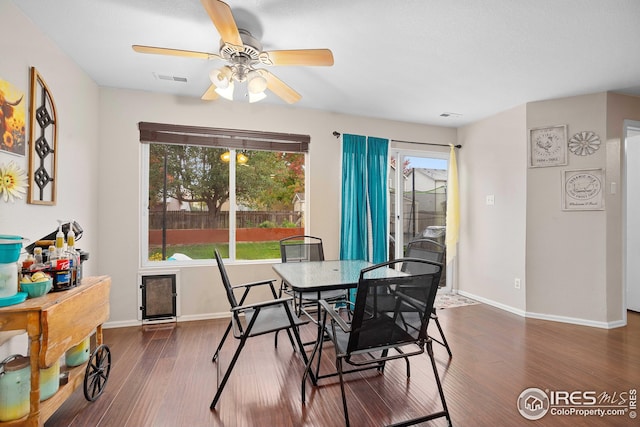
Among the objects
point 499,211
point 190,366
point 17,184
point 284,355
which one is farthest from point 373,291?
point 499,211

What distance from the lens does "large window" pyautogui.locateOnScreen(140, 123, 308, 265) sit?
339 cm

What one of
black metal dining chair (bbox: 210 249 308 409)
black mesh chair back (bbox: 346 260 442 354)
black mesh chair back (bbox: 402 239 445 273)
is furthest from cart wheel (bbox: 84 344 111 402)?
black mesh chair back (bbox: 402 239 445 273)

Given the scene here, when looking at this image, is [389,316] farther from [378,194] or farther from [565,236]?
[565,236]

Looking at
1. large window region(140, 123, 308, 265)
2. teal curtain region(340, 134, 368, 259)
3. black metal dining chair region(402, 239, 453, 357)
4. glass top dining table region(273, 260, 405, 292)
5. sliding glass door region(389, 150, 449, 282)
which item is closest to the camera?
glass top dining table region(273, 260, 405, 292)

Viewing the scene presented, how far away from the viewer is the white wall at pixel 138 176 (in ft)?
10.4

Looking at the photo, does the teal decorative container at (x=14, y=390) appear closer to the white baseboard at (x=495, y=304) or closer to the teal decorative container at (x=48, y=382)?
the teal decorative container at (x=48, y=382)

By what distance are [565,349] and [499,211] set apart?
5.85ft

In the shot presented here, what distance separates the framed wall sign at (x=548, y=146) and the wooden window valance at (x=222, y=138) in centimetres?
273

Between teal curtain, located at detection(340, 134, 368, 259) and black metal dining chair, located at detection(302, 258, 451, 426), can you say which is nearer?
black metal dining chair, located at detection(302, 258, 451, 426)

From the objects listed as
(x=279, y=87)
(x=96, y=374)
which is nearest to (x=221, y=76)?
(x=279, y=87)

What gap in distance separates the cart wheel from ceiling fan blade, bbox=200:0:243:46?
2247 mm

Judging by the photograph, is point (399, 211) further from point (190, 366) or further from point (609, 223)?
point (190, 366)

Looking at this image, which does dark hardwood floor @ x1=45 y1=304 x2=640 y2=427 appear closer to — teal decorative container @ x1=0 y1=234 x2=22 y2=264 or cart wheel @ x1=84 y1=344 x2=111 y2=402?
cart wheel @ x1=84 y1=344 x2=111 y2=402

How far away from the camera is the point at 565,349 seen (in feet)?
8.75
